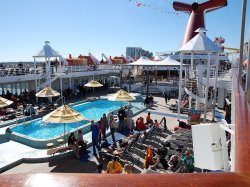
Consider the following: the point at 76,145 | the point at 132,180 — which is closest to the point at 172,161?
the point at 76,145

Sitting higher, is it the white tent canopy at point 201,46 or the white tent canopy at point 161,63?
the white tent canopy at point 201,46

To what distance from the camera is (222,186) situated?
23.6 inches

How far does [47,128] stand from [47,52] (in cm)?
867

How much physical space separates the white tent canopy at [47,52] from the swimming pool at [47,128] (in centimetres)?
514

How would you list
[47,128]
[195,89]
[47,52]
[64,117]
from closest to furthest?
1. [64,117]
2. [47,128]
3. [195,89]
4. [47,52]

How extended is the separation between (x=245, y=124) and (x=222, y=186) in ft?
2.86

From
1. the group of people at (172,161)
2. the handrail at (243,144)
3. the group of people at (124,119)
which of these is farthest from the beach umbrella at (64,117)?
the handrail at (243,144)

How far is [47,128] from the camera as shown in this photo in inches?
619

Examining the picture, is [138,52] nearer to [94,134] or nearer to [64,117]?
[94,134]

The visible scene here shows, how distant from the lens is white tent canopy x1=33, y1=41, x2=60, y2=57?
71.1ft

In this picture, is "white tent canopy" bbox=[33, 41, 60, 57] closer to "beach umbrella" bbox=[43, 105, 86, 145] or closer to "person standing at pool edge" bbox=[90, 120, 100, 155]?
"beach umbrella" bbox=[43, 105, 86, 145]

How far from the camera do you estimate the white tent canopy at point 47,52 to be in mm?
21656

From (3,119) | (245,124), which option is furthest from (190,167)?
(3,119)

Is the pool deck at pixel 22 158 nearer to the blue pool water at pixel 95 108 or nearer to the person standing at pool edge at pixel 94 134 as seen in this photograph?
the person standing at pool edge at pixel 94 134
